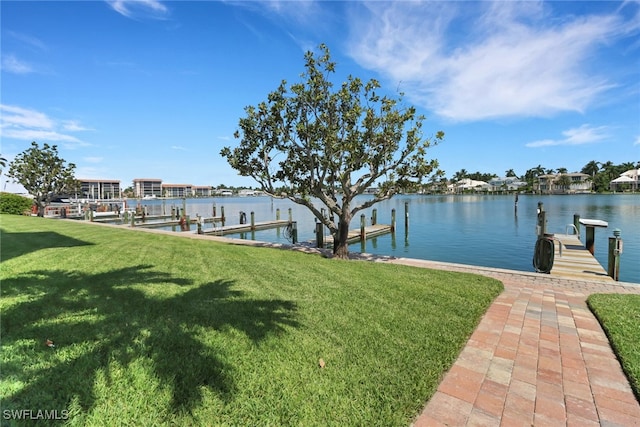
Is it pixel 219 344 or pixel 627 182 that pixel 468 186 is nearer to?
pixel 627 182

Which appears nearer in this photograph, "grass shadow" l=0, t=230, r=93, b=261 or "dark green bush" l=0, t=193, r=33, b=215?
"grass shadow" l=0, t=230, r=93, b=261

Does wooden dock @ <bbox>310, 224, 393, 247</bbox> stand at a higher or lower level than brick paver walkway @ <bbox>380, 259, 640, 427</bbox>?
lower

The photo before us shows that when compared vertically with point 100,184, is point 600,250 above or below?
below

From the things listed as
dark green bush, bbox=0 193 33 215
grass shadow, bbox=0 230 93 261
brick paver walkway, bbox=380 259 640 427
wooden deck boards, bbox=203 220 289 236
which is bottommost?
wooden deck boards, bbox=203 220 289 236

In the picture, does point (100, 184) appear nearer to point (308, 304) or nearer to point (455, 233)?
point (455, 233)

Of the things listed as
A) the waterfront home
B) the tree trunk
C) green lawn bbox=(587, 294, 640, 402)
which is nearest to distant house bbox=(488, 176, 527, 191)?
the waterfront home

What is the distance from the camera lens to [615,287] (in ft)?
25.1

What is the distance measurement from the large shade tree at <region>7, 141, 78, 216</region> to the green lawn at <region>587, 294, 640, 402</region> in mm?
42659

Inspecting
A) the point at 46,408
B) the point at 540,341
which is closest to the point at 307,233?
the point at 540,341

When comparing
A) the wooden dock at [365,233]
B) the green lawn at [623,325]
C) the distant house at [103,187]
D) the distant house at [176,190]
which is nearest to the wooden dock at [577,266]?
the green lawn at [623,325]

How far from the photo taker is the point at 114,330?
11.7ft

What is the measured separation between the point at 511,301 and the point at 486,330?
6.48 ft

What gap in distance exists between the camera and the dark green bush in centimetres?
2880

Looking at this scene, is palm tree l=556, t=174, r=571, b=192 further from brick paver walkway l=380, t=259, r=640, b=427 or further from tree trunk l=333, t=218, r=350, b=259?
brick paver walkway l=380, t=259, r=640, b=427
